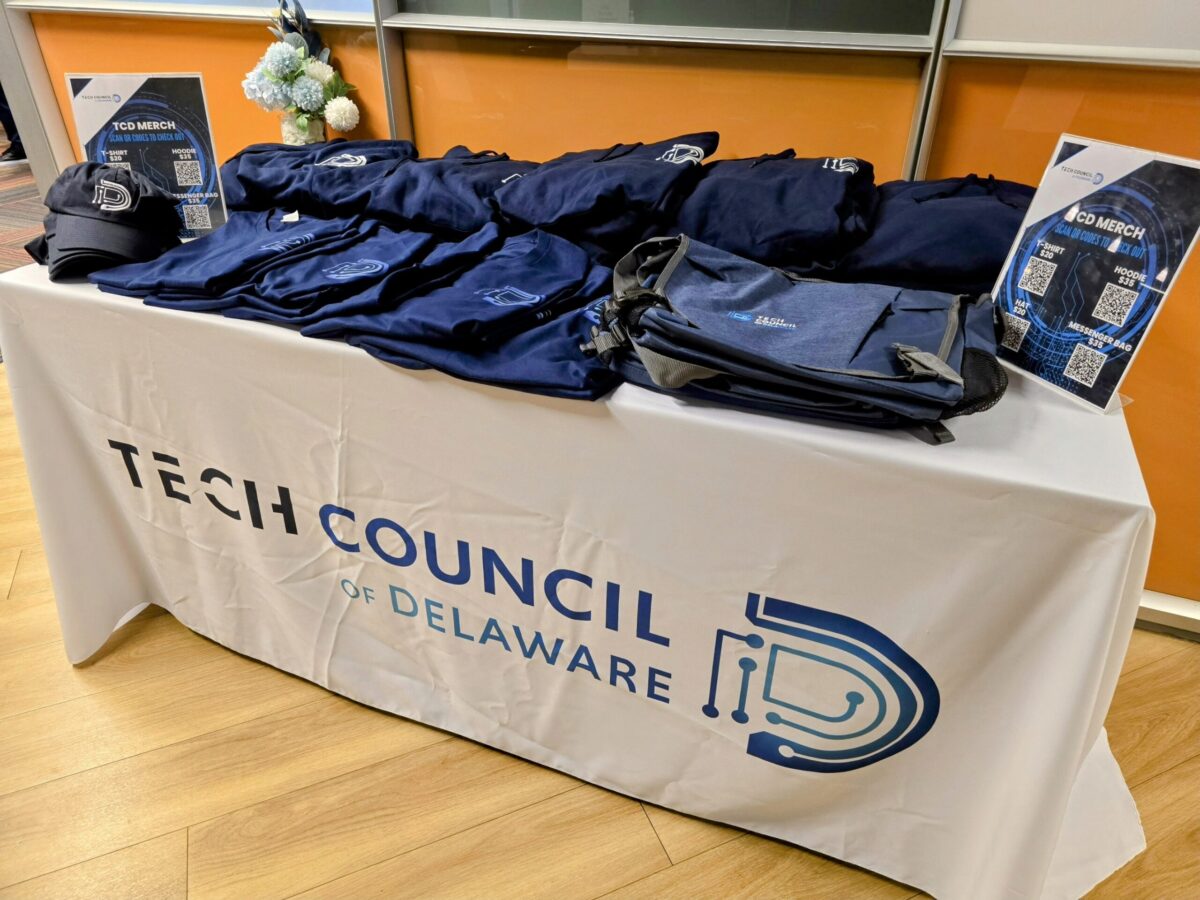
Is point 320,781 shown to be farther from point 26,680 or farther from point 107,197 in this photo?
point 107,197

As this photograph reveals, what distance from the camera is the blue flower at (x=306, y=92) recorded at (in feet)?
5.71

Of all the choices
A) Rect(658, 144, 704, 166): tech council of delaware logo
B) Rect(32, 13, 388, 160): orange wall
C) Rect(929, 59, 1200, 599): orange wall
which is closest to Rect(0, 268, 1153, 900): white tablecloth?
Rect(658, 144, 704, 166): tech council of delaware logo

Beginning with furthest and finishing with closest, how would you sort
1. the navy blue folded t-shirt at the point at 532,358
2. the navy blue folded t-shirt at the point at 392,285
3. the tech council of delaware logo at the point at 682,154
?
the tech council of delaware logo at the point at 682,154, the navy blue folded t-shirt at the point at 392,285, the navy blue folded t-shirt at the point at 532,358

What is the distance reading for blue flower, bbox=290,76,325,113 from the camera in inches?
68.6

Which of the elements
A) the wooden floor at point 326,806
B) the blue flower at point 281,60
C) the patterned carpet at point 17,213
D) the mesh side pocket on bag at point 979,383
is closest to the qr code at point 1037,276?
the mesh side pocket on bag at point 979,383

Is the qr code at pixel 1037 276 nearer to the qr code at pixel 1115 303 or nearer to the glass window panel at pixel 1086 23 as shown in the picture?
the qr code at pixel 1115 303

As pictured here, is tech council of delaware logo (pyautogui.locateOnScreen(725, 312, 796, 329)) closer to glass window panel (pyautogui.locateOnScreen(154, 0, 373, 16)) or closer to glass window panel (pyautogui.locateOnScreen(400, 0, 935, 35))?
glass window panel (pyautogui.locateOnScreen(400, 0, 935, 35))

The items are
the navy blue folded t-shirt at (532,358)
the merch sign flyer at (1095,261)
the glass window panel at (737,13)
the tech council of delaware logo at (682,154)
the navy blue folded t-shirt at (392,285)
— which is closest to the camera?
the merch sign flyer at (1095,261)

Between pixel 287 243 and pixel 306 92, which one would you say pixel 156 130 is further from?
pixel 306 92

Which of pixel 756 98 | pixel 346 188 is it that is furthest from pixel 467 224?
pixel 756 98

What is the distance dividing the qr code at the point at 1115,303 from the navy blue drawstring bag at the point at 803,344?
0.10 meters

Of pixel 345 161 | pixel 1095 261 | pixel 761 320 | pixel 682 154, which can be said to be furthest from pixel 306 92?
pixel 1095 261

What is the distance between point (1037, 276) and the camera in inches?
33.1

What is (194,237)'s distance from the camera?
4.16 ft
